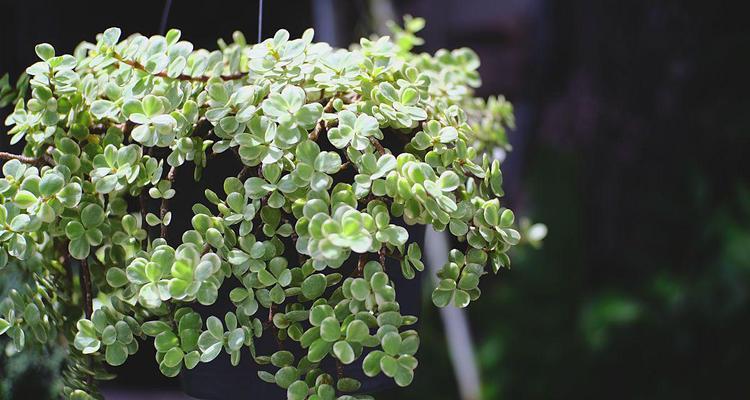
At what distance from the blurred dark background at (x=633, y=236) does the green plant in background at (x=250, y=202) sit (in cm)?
173

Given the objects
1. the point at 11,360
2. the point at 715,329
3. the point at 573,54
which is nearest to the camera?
the point at 11,360

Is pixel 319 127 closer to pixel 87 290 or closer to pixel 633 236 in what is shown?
pixel 87 290

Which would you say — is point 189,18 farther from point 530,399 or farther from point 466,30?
point 466,30

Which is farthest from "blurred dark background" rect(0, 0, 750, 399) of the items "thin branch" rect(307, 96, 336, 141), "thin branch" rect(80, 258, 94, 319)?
"thin branch" rect(307, 96, 336, 141)

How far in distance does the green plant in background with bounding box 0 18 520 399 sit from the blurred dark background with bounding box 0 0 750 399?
173 cm

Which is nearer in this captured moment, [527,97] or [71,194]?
[71,194]

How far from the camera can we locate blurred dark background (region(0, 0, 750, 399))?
9.38 feet

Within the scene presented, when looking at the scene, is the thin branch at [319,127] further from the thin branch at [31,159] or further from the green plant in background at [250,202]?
the thin branch at [31,159]

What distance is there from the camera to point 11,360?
0.95m

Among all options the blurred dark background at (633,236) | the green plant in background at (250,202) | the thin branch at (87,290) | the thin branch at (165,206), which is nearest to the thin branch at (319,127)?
the green plant in background at (250,202)

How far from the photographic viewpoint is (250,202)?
31.8 inches

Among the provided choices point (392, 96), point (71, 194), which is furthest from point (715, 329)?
point (71, 194)

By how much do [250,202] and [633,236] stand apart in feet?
9.05

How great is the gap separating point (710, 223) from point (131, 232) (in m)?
2.77
